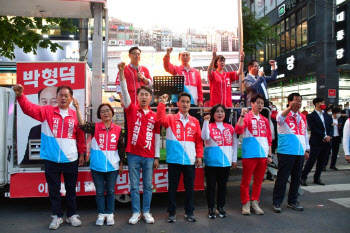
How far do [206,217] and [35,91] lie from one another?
347cm

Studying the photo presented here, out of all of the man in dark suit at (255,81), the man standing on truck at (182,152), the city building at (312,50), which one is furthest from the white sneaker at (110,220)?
the city building at (312,50)

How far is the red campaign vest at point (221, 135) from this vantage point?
547cm

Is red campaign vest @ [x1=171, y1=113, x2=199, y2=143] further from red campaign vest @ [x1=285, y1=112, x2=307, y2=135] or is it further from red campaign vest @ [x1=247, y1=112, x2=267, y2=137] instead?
red campaign vest @ [x1=285, y1=112, x2=307, y2=135]

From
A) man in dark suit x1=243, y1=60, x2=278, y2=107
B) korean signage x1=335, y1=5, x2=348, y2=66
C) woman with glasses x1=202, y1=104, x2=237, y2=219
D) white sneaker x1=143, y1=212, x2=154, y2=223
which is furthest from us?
korean signage x1=335, y1=5, x2=348, y2=66

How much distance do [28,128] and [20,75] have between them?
2.84 feet

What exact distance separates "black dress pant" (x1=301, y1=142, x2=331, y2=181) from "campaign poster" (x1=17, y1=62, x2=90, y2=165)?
18.1 ft

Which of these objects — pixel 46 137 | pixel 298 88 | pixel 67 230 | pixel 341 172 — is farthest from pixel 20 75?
pixel 298 88

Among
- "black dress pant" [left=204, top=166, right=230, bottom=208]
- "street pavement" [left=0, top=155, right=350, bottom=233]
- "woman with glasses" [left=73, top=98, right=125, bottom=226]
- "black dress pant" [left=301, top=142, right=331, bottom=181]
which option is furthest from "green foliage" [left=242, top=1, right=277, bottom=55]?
"woman with glasses" [left=73, top=98, right=125, bottom=226]

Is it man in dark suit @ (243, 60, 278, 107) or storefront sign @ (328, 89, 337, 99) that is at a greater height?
storefront sign @ (328, 89, 337, 99)

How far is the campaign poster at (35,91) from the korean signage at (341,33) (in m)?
17.3

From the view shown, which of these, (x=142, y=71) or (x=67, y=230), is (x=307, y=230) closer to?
(x=67, y=230)

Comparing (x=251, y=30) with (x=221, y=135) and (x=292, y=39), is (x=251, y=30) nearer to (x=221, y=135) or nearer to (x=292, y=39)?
(x=221, y=135)

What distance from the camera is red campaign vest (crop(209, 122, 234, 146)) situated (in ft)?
17.9

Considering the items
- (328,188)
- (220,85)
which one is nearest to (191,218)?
(220,85)
